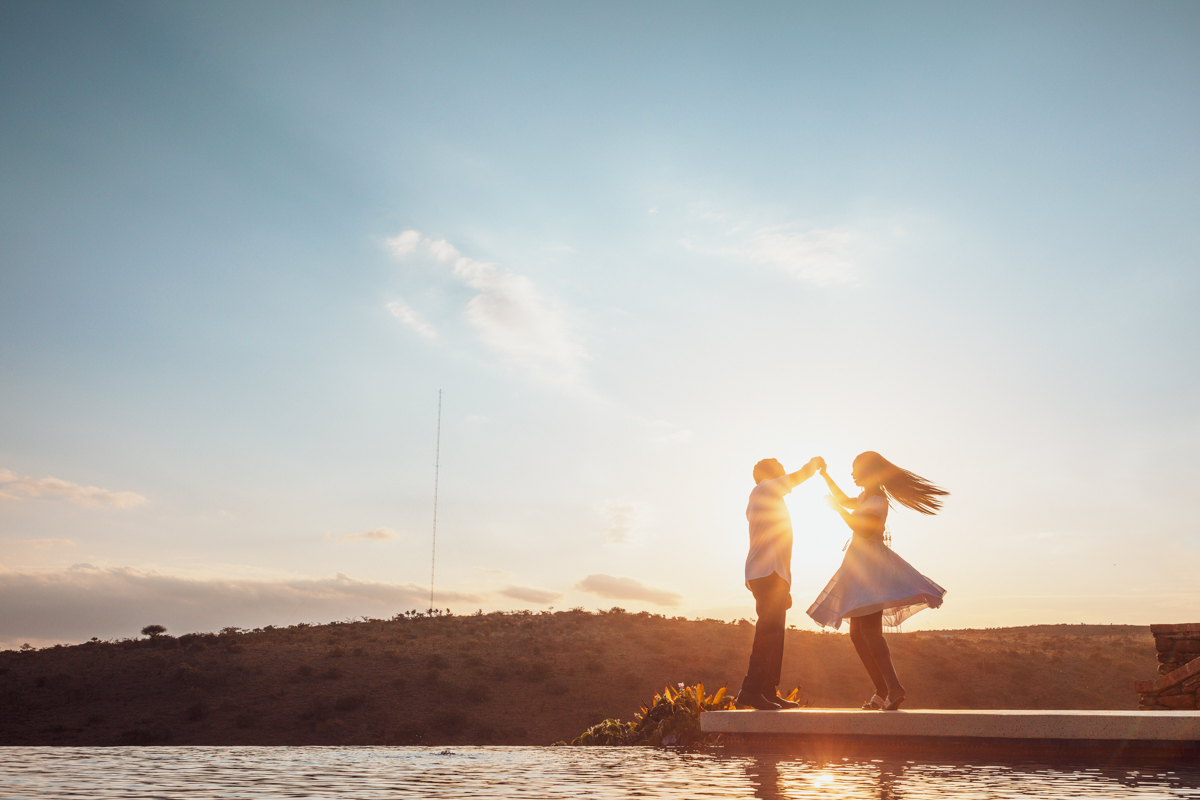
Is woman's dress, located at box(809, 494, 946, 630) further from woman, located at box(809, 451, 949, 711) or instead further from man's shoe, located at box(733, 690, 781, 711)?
man's shoe, located at box(733, 690, 781, 711)

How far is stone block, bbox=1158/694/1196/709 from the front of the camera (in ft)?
37.3

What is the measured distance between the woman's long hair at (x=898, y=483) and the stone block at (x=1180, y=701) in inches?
235

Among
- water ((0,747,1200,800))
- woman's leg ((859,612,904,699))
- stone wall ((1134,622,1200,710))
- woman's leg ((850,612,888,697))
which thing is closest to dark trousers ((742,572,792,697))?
woman's leg ((850,612,888,697))

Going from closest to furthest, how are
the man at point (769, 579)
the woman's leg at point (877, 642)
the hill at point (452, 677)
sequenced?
the woman's leg at point (877, 642), the man at point (769, 579), the hill at point (452, 677)

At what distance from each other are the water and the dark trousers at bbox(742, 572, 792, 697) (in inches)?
93.7

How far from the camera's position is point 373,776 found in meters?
5.38

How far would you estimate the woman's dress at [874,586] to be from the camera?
8.07m

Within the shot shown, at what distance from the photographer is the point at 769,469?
9625mm

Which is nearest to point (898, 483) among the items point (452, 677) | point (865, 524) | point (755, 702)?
point (865, 524)

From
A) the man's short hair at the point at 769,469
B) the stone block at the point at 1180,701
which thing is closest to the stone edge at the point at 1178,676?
the stone block at the point at 1180,701

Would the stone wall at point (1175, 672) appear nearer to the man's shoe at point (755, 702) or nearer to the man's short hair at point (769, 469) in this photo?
the man's shoe at point (755, 702)

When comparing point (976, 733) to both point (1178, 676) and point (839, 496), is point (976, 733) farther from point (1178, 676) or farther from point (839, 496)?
point (1178, 676)

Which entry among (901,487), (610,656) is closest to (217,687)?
(610,656)

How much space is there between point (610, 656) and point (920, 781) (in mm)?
38656
